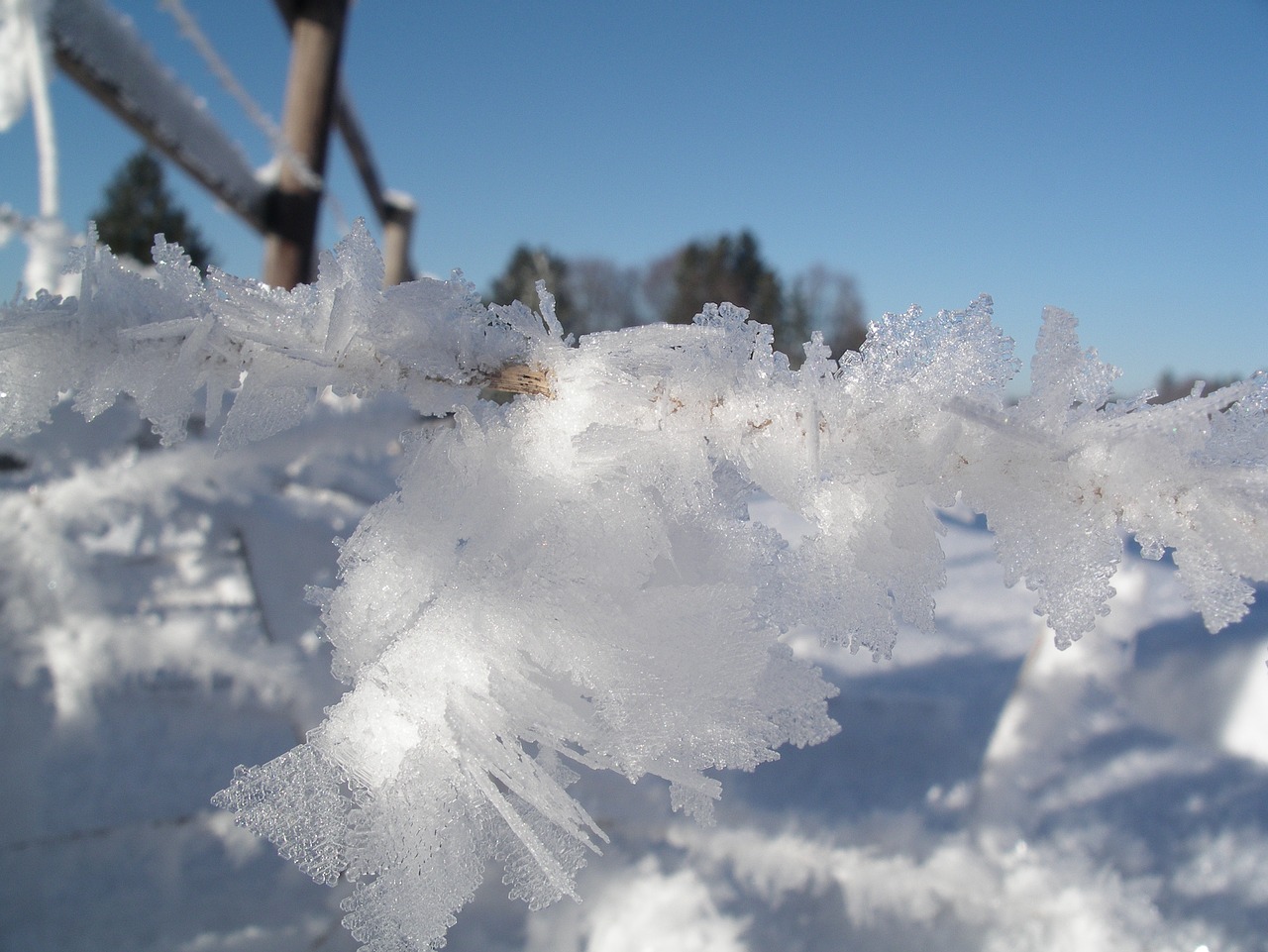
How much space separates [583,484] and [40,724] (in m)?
0.83

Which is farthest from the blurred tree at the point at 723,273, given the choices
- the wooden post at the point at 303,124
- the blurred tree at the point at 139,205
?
the blurred tree at the point at 139,205

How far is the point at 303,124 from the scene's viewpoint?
5.16 ft

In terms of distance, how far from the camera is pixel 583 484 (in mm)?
354

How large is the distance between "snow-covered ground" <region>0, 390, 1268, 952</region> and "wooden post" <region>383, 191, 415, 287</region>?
237 cm

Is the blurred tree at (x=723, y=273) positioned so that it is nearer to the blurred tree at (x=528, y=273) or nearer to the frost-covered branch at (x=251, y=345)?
the blurred tree at (x=528, y=273)

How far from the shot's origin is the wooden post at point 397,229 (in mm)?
3258

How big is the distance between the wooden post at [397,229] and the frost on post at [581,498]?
10.2 ft

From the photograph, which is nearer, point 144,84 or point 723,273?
point 144,84

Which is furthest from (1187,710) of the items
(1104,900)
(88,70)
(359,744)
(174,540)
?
(88,70)

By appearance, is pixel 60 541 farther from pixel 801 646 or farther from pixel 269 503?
pixel 801 646

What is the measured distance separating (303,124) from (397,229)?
1795 millimetres

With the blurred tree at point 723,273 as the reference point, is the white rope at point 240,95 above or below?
below

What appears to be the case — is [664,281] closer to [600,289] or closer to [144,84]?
[600,289]

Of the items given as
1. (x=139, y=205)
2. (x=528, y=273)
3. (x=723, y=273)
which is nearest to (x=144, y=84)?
(x=723, y=273)
